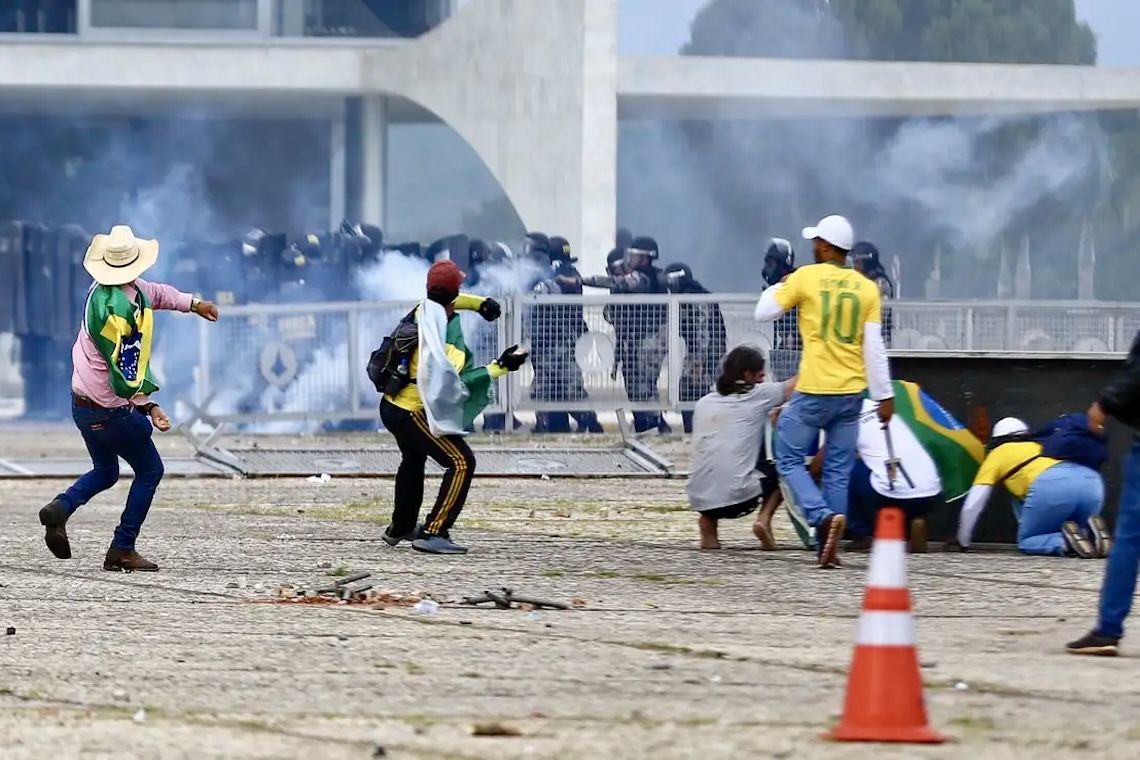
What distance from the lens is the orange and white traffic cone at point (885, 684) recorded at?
18.6ft

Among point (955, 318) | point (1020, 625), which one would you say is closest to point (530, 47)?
point (955, 318)

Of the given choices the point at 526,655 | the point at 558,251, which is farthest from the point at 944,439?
the point at 558,251

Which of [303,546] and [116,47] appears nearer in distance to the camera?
[303,546]

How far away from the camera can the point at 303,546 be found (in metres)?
11.6

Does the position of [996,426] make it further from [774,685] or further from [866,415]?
[774,685]

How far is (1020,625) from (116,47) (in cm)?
3237

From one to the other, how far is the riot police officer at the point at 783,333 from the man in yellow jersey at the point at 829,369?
6.13m

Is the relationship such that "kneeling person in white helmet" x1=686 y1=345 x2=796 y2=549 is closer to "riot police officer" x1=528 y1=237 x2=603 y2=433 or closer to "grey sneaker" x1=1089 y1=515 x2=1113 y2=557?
"grey sneaker" x1=1089 y1=515 x2=1113 y2=557

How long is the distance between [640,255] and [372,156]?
667 inches

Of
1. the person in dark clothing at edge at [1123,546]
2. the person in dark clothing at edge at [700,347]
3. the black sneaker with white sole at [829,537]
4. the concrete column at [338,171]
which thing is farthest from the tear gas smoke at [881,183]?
the person in dark clothing at edge at [1123,546]

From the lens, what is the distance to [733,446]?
1161 centimetres

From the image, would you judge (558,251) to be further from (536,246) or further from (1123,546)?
(1123,546)

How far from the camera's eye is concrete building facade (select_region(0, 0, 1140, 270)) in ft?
112

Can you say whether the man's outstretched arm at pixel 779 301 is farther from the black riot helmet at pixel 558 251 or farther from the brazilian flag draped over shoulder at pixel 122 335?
the black riot helmet at pixel 558 251
